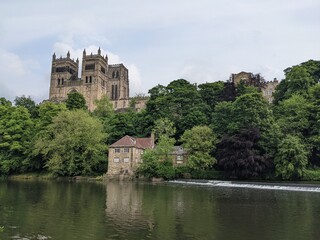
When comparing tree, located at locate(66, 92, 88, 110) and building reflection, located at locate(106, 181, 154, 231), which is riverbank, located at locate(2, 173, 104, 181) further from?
building reflection, located at locate(106, 181, 154, 231)

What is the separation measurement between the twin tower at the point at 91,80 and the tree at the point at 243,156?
93006 millimetres

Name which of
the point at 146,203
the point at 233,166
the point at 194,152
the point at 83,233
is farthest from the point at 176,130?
the point at 83,233

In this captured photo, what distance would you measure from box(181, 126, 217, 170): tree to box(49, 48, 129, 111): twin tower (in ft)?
289

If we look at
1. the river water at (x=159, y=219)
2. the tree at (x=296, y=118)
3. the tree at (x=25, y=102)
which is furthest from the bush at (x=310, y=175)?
the tree at (x=25, y=102)

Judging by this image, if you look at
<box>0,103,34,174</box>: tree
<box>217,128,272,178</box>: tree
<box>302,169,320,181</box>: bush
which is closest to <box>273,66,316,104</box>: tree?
<box>217,128,272,178</box>: tree

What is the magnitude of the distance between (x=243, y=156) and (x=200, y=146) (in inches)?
325

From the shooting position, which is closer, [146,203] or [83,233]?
[83,233]

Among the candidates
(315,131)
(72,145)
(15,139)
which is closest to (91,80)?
(15,139)

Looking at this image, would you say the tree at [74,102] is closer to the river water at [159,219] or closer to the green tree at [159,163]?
the green tree at [159,163]

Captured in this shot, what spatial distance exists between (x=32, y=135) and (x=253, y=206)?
178ft

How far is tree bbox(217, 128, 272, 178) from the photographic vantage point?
55.8 m

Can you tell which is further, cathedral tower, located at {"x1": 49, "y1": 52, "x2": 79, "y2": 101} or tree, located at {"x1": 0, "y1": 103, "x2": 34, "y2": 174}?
cathedral tower, located at {"x1": 49, "y1": 52, "x2": 79, "y2": 101}

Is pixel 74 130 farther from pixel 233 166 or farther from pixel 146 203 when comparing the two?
pixel 146 203

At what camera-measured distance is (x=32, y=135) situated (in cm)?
7094
